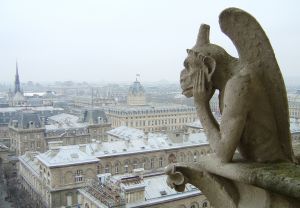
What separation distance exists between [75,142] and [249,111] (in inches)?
2806

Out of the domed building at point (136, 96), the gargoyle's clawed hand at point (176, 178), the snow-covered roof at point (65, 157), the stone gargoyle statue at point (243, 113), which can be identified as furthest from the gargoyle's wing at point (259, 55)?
the domed building at point (136, 96)

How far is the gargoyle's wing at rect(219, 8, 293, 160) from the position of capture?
4.91 meters

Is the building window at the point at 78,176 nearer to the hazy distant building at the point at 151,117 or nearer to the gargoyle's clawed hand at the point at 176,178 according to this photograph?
the gargoyle's clawed hand at the point at 176,178

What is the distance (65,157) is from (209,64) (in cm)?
4346

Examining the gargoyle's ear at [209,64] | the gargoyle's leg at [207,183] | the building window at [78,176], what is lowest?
the building window at [78,176]

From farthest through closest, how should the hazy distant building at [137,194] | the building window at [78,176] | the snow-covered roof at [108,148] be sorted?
the snow-covered roof at [108,148] < the building window at [78,176] < the hazy distant building at [137,194]

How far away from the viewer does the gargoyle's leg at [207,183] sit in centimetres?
527

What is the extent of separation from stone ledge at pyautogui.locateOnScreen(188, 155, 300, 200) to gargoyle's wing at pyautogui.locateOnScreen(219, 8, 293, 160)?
584mm

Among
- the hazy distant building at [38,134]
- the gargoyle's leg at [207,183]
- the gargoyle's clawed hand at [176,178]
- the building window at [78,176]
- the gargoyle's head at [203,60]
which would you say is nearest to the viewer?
the gargoyle's leg at [207,183]

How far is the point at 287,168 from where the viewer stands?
465cm

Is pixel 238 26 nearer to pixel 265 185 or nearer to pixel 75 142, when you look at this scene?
pixel 265 185

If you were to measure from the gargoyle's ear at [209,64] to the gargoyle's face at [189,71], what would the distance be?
7cm

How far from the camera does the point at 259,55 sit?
4.96m

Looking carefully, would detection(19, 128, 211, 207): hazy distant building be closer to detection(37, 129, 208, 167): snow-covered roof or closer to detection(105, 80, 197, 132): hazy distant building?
detection(37, 129, 208, 167): snow-covered roof
